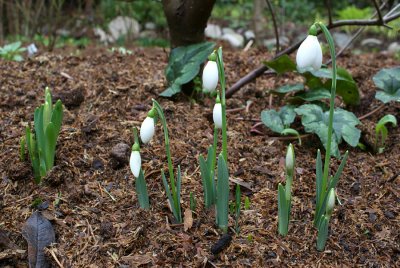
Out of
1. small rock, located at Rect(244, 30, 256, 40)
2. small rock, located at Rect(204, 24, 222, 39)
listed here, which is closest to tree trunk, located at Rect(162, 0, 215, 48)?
small rock, located at Rect(204, 24, 222, 39)

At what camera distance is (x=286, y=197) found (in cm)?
181

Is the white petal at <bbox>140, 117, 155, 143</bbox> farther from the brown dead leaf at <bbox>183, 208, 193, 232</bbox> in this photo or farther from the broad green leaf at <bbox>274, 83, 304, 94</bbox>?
the broad green leaf at <bbox>274, 83, 304, 94</bbox>

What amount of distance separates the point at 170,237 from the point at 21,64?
2.17 meters

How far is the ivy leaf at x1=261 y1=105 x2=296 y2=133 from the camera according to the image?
2.60 meters

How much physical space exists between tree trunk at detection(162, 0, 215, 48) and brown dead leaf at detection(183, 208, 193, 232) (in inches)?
50.8

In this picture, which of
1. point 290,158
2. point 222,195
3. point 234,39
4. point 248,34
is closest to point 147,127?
point 222,195

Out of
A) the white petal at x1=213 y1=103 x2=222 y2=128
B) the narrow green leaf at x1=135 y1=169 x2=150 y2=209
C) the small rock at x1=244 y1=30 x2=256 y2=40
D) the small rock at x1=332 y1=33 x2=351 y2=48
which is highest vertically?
the white petal at x1=213 y1=103 x2=222 y2=128

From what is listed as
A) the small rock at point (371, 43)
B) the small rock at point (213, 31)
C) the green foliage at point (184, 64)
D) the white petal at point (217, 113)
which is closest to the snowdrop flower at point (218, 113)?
the white petal at point (217, 113)

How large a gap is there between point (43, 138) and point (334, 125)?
1410mm

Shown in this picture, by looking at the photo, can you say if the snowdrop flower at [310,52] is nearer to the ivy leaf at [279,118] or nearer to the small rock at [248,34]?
the ivy leaf at [279,118]

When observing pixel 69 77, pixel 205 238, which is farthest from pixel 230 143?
pixel 69 77

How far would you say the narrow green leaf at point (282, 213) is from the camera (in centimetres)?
177

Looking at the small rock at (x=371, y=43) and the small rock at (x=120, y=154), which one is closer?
the small rock at (x=120, y=154)

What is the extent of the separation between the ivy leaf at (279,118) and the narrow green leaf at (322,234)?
2.73 feet
